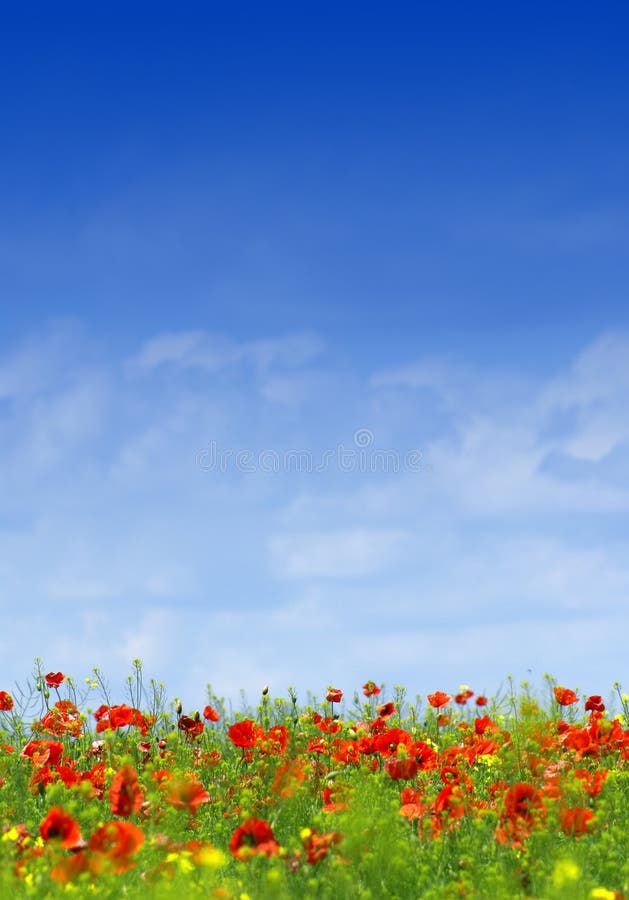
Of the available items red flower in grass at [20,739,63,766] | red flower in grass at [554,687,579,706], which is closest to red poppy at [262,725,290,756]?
red flower in grass at [20,739,63,766]

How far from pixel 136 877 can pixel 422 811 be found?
5.92 ft

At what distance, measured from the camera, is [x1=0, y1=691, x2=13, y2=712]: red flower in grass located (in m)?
8.36

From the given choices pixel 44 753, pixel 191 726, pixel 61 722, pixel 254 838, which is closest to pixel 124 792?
pixel 254 838

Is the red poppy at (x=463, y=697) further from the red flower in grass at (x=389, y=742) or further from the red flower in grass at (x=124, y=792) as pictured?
the red flower in grass at (x=124, y=792)

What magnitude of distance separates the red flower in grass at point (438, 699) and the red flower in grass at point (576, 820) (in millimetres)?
2738

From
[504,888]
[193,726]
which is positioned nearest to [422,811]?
[504,888]

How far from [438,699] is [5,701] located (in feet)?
13.0

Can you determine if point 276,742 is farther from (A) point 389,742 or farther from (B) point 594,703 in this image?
(B) point 594,703

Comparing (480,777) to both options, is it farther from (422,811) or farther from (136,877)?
(136,877)

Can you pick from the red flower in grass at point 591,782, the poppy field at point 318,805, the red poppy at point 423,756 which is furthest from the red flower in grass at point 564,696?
the red poppy at point 423,756

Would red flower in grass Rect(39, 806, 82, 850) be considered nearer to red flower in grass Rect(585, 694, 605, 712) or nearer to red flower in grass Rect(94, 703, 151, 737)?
red flower in grass Rect(94, 703, 151, 737)

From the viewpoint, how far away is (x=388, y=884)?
16.1ft

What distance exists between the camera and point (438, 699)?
314 inches

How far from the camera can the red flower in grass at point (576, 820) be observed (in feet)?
16.9
